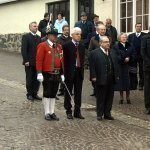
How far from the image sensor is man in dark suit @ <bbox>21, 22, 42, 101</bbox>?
500 inches

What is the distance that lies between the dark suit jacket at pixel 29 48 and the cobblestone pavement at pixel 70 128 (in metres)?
1.03

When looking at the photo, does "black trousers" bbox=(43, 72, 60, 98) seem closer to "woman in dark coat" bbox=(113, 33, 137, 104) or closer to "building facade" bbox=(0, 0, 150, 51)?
"woman in dark coat" bbox=(113, 33, 137, 104)

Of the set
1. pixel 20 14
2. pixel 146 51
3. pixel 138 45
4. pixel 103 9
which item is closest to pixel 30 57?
pixel 146 51

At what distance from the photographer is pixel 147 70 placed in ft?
36.8

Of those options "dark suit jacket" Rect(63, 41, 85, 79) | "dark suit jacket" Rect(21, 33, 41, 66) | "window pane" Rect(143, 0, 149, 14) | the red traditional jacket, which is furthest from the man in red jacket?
"window pane" Rect(143, 0, 149, 14)

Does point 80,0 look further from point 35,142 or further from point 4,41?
point 35,142

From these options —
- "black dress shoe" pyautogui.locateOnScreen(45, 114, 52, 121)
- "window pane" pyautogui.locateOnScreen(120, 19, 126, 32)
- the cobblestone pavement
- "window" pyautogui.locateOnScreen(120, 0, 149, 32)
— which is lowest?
the cobblestone pavement

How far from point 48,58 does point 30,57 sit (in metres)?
2.50

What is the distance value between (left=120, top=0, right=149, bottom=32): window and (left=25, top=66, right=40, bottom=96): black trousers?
6.17m

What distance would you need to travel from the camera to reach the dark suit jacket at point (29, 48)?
12.7 metres

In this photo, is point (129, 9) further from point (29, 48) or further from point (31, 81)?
point (31, 81)

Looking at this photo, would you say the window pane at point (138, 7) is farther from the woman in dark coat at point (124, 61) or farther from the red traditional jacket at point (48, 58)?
the red traditional jacket at point (48, 58)

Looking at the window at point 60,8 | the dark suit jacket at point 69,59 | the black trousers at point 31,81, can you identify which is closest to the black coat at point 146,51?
the dark suit jacket at point 69,59

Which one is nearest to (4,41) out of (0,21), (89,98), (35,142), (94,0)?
(0,21)
